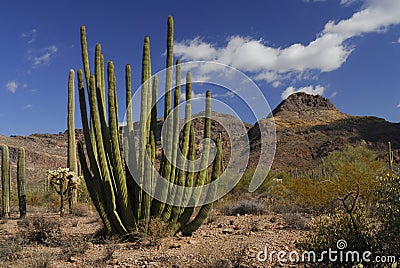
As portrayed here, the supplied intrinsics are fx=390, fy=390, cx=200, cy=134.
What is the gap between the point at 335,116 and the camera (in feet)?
245

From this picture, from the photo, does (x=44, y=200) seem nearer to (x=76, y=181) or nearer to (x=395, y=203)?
(x=76, y=181)

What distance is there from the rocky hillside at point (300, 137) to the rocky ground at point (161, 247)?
32.2 meters

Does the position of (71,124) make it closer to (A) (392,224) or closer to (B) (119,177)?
(B) (119,177)

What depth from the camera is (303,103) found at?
8319cm

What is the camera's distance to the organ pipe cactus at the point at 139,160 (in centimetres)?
768

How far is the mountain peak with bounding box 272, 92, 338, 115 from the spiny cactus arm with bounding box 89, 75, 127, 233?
7473 centimetres

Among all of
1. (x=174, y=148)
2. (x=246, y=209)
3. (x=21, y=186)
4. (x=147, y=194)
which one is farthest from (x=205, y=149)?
(x=21, y=186)

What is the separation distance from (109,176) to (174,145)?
1.44 meters

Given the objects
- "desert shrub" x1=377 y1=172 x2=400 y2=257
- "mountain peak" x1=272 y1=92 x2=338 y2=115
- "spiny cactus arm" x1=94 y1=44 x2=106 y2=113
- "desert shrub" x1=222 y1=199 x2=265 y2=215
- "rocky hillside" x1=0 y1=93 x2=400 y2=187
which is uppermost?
"mountain peak" x1=272 y1=92 x2=338 y2=115

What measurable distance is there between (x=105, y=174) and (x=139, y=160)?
726 millimetres

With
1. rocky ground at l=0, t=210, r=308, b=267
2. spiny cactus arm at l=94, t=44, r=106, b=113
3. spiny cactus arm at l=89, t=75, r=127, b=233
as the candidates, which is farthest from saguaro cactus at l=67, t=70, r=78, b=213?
spiny cactus arm at l=89, t=75, r=127, b=233

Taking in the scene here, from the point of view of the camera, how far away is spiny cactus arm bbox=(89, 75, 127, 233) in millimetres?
7695

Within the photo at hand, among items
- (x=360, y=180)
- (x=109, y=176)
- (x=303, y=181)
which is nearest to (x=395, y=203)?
(x=109, y=176)

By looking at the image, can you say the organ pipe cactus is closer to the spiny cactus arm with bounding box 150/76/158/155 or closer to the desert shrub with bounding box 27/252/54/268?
the spiny cactus arm with bounding box 150/76/158/155
